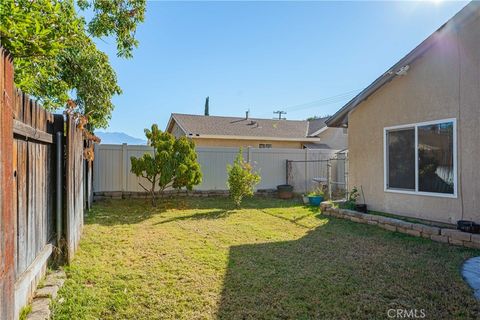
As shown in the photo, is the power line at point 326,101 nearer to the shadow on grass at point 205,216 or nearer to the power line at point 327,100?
the power line at point 327,100

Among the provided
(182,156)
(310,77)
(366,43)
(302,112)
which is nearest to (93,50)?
(182,156)

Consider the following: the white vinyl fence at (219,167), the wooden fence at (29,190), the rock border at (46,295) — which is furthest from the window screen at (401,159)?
the rock border at (46,295)

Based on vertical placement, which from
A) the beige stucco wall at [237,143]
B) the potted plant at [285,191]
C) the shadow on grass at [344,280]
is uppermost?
the beige stucco wall at [237,143]

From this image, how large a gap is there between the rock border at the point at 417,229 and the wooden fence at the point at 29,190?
19.6 ft

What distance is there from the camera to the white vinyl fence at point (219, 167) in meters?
10.6

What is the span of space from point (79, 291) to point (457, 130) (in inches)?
270

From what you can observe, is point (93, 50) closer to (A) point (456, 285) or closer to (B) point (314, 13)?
(B) point (314, 13)

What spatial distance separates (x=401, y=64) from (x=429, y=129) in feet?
5.27

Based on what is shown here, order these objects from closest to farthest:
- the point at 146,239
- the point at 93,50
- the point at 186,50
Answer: the point at 146,239
the point at 93,50
the point at 186,50

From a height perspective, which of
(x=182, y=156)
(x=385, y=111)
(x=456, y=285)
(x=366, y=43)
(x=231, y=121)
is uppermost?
(x=366, y=43)

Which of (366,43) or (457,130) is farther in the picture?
Result: (366,43)

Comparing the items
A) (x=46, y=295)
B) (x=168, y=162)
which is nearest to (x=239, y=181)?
(x=168, y=162)

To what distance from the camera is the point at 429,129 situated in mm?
6664

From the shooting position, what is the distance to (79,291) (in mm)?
3430
